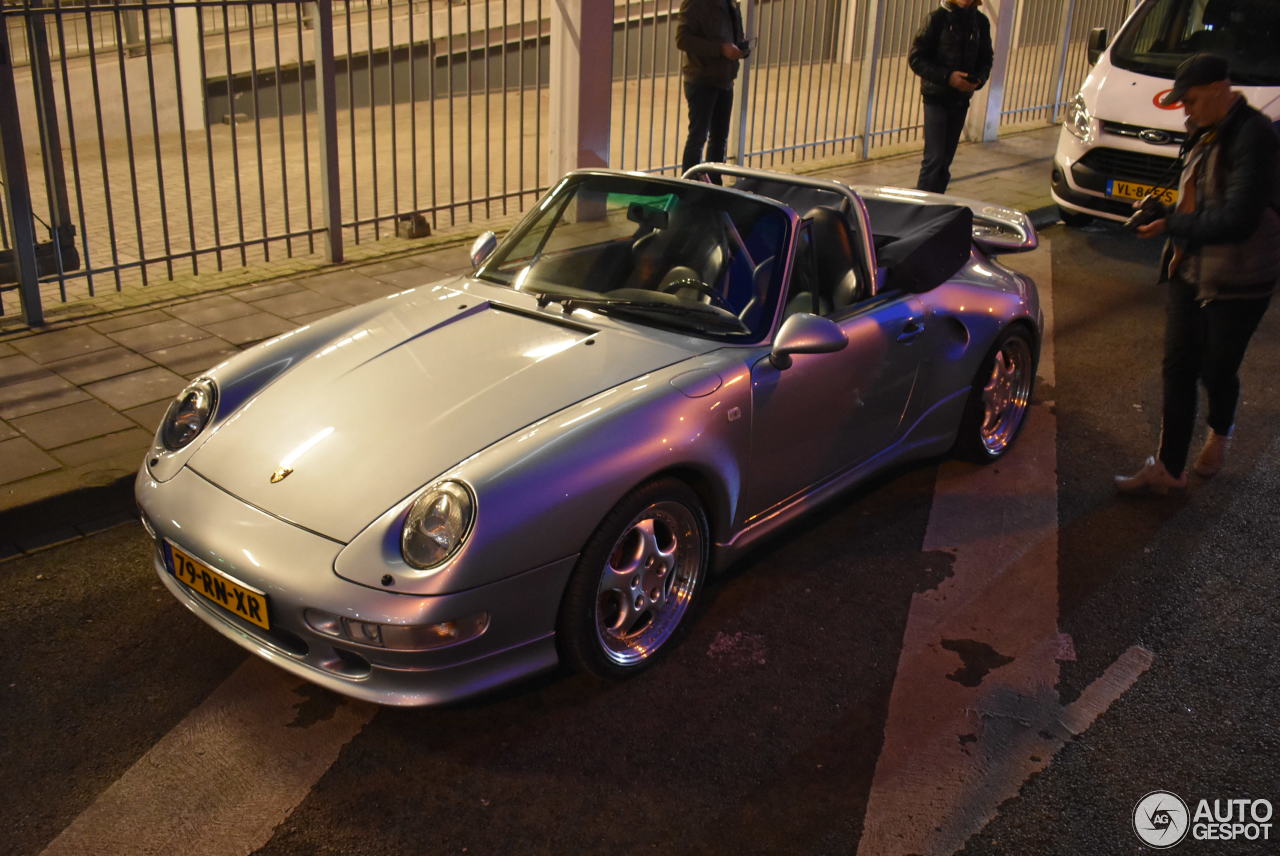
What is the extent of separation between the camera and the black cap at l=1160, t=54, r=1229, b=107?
4844mm

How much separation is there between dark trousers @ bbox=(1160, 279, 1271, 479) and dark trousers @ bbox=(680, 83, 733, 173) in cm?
529

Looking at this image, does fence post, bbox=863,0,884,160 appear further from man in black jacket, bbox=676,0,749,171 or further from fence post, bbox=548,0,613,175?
fence post, bbox=548,0,613,175

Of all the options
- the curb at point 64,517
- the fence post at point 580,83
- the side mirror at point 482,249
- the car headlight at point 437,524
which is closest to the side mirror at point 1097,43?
the fence post at point 580,83

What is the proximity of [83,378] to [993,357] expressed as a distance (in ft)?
14.8

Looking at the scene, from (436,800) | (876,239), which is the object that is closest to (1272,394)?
(876,239)

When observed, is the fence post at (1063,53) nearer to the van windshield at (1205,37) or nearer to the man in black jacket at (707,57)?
the van windshield at (1205,37)

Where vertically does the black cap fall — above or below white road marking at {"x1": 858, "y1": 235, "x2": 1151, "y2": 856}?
above

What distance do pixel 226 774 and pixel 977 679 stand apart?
2.35 meters

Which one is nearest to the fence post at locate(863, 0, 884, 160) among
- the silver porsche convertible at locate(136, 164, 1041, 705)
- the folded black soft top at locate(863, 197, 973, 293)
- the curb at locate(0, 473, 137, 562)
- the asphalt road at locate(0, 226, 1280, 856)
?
the folded black soft top at locate(863, 197, 973, 293)

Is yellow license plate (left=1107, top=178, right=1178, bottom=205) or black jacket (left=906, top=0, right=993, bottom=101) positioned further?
black jacket (left=906, top=0, right=993, bottom=101)

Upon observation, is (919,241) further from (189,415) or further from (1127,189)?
(1127,189)

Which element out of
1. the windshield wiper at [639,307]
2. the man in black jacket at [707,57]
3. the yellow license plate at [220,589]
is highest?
the man in black jacket at [707,57]

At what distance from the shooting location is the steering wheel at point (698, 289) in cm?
436

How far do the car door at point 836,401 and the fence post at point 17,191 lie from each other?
4786 millimetres
